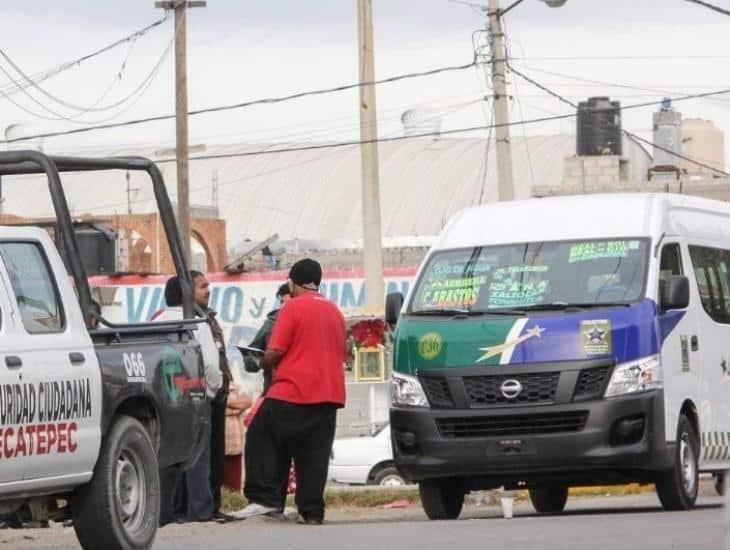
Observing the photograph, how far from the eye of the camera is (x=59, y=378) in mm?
10312

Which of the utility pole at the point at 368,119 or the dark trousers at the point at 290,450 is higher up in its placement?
the utility pole at the point at 368,119

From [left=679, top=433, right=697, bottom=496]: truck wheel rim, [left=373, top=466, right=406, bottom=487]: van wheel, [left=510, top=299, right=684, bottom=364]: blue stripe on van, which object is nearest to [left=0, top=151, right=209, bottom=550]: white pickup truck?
[left=510, top=299, right=684, bottom=364]: blue stripe on van

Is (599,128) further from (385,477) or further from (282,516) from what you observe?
(282,516)

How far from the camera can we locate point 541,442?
14391 mm

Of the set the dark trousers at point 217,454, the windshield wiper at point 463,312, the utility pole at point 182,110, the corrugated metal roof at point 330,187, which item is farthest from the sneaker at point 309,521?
the corrugated metal roof at point 330,187

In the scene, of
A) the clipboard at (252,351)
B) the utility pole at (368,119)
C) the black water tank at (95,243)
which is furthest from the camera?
the utility pole at (368,119)

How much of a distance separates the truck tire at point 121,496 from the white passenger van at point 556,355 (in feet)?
12.4

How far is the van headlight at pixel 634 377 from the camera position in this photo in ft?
46.9

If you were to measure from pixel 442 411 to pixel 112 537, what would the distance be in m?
4.48

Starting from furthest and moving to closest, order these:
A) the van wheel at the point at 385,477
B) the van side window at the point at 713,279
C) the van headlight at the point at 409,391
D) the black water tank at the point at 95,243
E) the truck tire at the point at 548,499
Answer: the black water tank at the point at 95,243 → the van wheel at the point at 385,477 → the truck tire at the point at 548,499 → the van side window at the point at 713,279 → the van headlight at the point at 409,391

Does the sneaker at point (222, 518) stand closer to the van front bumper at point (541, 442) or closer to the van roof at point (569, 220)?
the van front bumper at point (541, 442)

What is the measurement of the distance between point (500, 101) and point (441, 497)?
2191 cm

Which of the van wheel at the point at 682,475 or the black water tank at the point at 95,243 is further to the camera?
the black water tank at the point at 95,243

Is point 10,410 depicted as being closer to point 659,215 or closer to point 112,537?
point 112,537
